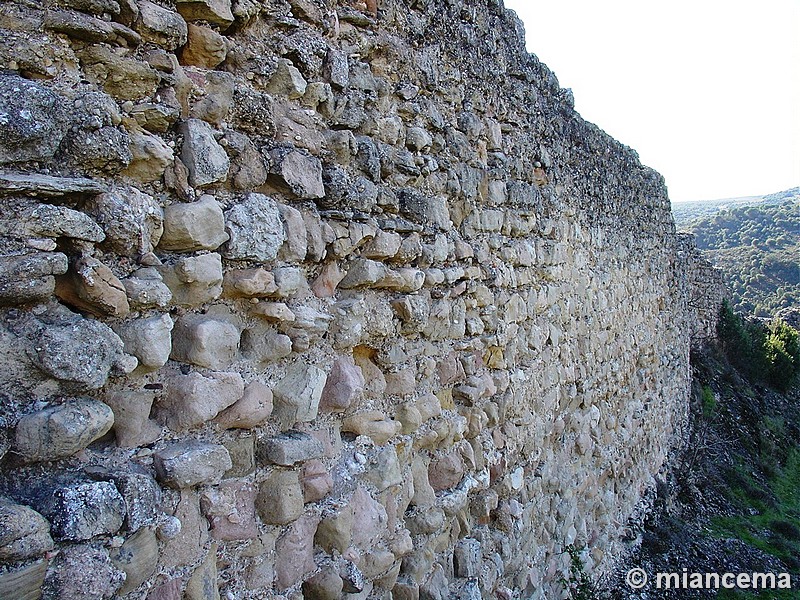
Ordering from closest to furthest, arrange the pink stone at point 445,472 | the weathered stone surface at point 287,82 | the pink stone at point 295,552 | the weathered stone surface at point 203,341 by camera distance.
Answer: the weathered stone surface at point 203,341
the pink stone at point 295,552
the weathered stone surface at point 287,82
the pink stone at point 445,472

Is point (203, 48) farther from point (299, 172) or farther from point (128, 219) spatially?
point (128, 219)

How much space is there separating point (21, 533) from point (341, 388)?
3.41ft

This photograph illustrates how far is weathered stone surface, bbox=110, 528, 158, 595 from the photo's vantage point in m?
1.35

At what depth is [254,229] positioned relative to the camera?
5.77 ft

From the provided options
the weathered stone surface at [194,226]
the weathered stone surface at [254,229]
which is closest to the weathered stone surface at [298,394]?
the weathered stone surface at [254,229]

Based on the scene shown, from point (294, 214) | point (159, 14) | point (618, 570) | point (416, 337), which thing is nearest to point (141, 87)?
point (159, 14)

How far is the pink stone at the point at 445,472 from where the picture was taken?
2607 millimetres

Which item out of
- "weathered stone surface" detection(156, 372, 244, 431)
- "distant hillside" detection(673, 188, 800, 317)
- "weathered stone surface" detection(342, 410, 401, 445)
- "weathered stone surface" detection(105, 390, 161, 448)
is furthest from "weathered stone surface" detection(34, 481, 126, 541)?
"distant hillside" detection(673, 188, 800, 317)

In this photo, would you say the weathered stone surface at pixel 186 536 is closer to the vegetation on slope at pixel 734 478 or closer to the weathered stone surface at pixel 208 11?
the weathered stone surface at pixel 208 11

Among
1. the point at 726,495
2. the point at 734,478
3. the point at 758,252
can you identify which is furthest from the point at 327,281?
the point at 758,252

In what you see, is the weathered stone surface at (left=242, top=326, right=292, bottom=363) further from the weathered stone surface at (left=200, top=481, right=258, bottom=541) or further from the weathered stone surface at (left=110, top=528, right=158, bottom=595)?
the weathered stone surface at (left=110, top=528, right=158, bottom=595)

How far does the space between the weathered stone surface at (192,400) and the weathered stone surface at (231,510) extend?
186mm

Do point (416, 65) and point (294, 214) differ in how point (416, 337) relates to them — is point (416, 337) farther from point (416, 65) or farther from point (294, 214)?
point (416, 65)

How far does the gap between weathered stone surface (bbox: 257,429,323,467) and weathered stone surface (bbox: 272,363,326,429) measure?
0.14ft
